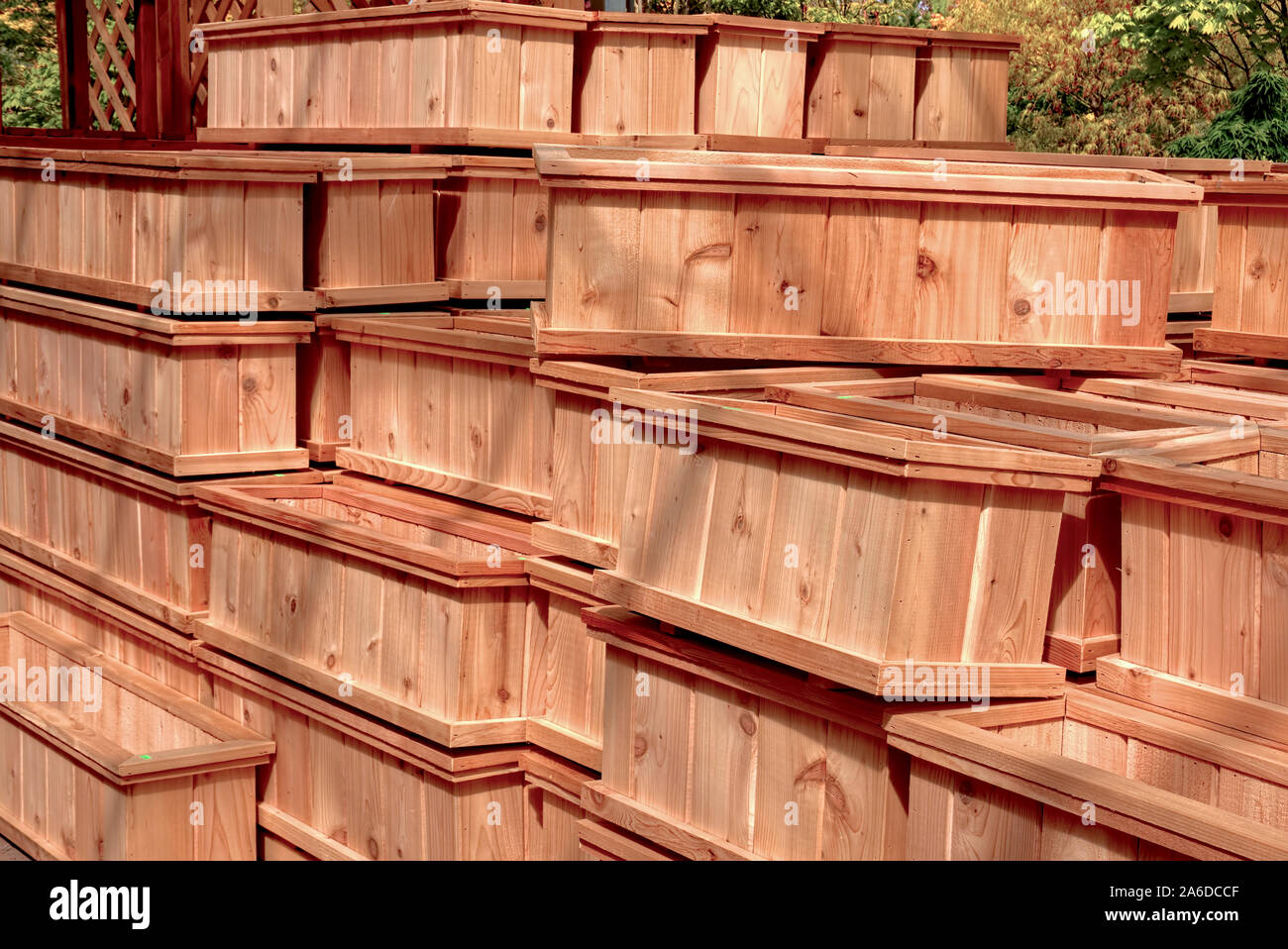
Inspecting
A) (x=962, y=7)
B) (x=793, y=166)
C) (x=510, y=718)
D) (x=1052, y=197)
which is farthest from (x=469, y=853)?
(x=962, y=7)

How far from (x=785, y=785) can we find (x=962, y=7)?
35.1 metres

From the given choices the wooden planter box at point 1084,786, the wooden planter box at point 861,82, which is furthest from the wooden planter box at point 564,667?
the wooden planter box at point 861,82

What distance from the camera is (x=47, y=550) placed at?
306 inches

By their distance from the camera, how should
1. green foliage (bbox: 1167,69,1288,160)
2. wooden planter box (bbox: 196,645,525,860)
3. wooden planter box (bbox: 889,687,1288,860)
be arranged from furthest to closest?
green foliage (bbox: 1167,69,1288,160), wooden planter box (bbox: 196,645,525,860), wooden planter box (bbox: 889,687,1288,860)

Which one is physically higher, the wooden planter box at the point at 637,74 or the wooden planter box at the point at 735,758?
the wooden planter box at the point at 637,74

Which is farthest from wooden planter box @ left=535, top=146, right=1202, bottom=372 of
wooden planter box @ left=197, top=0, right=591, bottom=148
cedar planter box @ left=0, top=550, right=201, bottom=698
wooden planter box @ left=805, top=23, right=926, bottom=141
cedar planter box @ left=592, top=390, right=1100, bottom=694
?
wooden planter box @ left=805, top=23, right=926, bottom=141

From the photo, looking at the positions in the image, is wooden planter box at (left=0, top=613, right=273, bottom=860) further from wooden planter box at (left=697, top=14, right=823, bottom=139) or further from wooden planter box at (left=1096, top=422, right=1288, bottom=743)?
wooden planter box at (left=697, top=14, right=823, bottom=139)

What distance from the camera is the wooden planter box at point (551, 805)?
5.18 m

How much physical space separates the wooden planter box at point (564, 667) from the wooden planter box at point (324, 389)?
68.2 inches

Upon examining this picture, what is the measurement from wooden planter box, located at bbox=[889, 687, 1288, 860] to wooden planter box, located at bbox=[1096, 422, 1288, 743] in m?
Result: 0.08

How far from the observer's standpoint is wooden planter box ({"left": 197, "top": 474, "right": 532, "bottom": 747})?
523cm

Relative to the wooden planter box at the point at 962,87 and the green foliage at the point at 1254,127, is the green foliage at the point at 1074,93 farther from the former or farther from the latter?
the wooden planter box at the point at 962,87

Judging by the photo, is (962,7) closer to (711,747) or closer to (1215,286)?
(1215,286)

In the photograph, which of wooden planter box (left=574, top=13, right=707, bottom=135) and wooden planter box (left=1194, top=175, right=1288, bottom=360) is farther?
wooden planter box (left=574, top=13, right=707, bottom=135)
